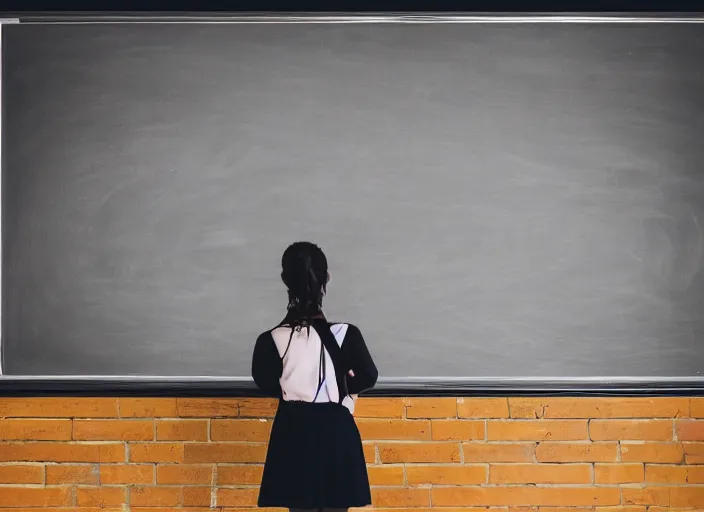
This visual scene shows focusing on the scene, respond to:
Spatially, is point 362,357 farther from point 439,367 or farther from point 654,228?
point 654,228

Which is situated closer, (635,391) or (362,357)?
(362,357)

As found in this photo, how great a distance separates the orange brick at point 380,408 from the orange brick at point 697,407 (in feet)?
4.11

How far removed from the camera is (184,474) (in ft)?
11.6

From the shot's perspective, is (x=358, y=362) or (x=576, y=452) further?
(x=576, y=452)

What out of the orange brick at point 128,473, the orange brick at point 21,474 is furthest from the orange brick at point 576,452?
the orange brick at point 21,474

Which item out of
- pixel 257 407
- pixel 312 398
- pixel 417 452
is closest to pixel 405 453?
pixel 417 452

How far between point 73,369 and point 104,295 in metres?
0.35

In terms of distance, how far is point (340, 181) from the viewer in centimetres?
349

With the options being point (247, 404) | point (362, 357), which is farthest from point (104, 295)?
point (362, 357)

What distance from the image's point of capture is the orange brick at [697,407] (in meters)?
3.50

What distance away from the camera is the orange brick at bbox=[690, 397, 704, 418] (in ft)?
11.5

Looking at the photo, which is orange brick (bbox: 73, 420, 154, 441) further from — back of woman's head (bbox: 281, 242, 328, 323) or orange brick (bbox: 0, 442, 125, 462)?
back of woman's head (bbox: 281, 242, 328, 323)

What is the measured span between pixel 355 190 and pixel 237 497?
4.71ft

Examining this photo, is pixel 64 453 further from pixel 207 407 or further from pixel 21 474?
pixel 207 407
